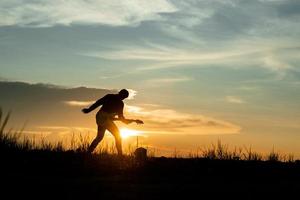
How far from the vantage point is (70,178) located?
1108 centimetres

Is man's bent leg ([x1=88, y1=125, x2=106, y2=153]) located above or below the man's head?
below

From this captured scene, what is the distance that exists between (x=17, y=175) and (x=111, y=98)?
19.7 ft

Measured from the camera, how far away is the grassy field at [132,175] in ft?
29.3

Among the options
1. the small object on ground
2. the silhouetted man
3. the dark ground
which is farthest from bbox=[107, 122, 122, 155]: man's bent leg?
the dark ground

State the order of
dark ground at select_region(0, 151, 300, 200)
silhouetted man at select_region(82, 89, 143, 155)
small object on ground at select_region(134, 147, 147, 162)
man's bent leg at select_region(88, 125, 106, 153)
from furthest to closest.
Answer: small object on ground at select_region(134, 147, 147, 162) → silhouetted man at select_region(82, 89, 143, 155) → man's bent leg at select_region(88, 125, 106, 153) → dark ground at select_region(0, 151, 300, 200)

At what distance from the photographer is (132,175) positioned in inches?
473

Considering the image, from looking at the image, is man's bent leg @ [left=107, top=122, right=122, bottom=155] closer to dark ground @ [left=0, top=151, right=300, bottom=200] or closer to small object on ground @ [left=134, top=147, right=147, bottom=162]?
small object on ground @ [left=134, top=147, right=147, bottom=162]

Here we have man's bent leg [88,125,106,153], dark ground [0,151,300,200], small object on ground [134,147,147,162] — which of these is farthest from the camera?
small object on ground [134,147,147,162]

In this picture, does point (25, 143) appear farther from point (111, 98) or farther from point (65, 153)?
point (111, 98)

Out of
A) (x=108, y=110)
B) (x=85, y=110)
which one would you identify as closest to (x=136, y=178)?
(x=108, y=110)

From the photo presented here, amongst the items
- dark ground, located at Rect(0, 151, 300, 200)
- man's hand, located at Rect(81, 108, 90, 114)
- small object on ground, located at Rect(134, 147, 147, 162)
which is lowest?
dark ground, located at Rect(0, 151, 300, 200)

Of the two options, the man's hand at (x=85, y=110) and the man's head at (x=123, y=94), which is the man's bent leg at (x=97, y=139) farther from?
the man's head at (x=123, y=94)

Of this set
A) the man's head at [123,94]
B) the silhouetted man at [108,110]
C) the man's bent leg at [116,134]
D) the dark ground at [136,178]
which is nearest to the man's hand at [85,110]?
the silhouetted man at [108,110]

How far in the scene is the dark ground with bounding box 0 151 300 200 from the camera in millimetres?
8875
